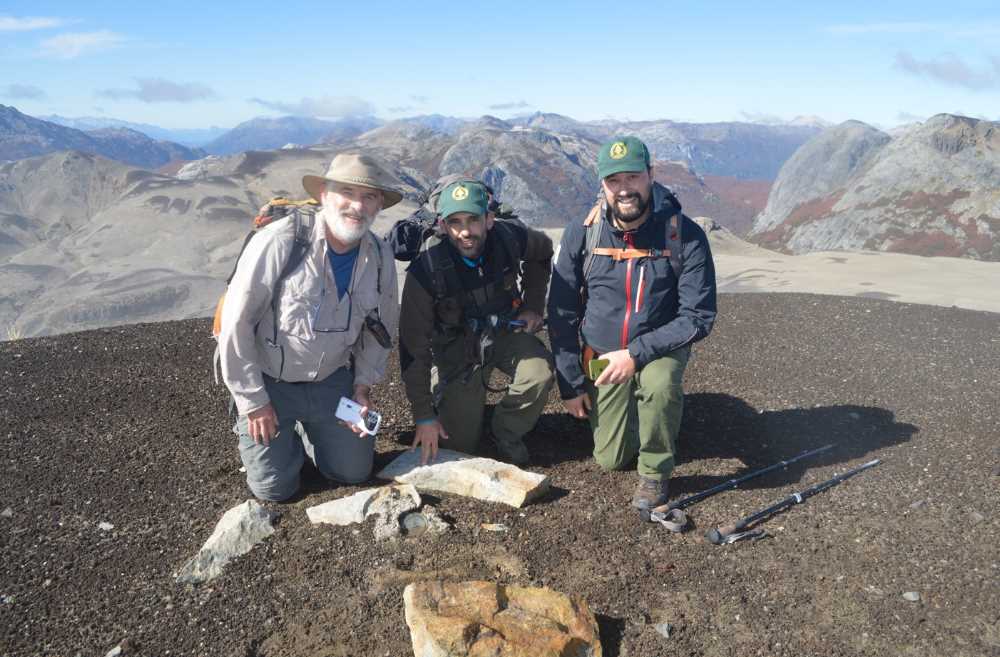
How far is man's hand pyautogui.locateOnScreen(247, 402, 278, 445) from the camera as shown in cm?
462

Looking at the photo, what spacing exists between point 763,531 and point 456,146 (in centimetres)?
7471

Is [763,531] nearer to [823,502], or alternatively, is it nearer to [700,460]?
[823,502]

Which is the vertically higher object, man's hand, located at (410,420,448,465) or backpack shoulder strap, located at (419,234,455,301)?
backpack shoulder strap, located at (419,234,455,301)

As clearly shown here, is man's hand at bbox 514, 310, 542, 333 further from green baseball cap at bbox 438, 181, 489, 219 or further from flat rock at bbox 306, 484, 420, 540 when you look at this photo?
flat rock at bbox 306, 484, 420, 540

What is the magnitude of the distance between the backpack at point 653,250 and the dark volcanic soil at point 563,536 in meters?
1.68

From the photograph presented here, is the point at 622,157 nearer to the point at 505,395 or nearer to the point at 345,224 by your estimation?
the point at 345,224

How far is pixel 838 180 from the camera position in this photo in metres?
68.0

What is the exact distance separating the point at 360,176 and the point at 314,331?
1.07 metres

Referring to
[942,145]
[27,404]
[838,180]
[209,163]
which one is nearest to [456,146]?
[209,163]

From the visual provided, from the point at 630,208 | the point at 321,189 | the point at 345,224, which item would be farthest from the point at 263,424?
the point at 630,208

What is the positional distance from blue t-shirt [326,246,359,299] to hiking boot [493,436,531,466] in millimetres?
1921

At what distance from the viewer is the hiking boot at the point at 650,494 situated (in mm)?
4809

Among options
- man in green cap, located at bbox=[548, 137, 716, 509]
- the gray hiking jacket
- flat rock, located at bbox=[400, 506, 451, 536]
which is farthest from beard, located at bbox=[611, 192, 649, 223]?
flat rock, located at bbox=[400, 506, 451, 536]

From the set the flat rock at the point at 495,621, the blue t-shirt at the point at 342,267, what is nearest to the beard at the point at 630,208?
the blue t-shirt at the point at 342,267
